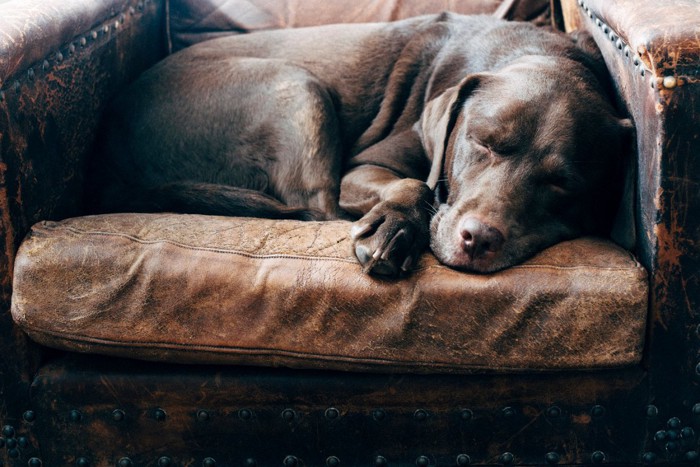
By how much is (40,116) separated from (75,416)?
0.73 meters

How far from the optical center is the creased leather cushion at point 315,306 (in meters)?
1.60

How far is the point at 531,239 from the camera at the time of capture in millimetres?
1731

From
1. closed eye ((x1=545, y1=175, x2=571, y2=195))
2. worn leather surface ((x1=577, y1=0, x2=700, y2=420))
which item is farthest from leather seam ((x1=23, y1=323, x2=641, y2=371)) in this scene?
closed eye ((x1=545, y1=175, x2=571, y2=195))

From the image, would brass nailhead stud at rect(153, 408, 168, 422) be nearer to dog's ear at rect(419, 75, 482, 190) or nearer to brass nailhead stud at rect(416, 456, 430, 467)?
brass nailhead stud at rect(416, 456, 430, 467)

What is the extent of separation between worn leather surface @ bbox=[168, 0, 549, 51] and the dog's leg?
765 millimetres

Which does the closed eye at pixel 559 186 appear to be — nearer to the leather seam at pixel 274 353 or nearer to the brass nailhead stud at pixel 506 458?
the leather seam at pixel 274 353

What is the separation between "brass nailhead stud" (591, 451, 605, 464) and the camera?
66.6 inches

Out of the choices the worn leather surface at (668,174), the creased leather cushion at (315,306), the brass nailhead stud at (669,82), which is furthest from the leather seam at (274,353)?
the brass nailhead stud at (669,82)

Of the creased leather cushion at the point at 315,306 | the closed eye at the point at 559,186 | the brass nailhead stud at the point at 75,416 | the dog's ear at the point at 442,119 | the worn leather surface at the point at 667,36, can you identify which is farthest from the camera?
the dog's ear at the point at 442,119

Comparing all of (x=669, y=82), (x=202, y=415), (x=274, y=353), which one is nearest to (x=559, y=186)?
(x=669, y=82)

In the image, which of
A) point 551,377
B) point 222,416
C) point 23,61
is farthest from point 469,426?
point 23,61

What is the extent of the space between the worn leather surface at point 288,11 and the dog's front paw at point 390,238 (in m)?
1.33

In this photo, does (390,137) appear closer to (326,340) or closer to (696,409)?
(326,340)

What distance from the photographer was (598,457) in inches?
66.6
